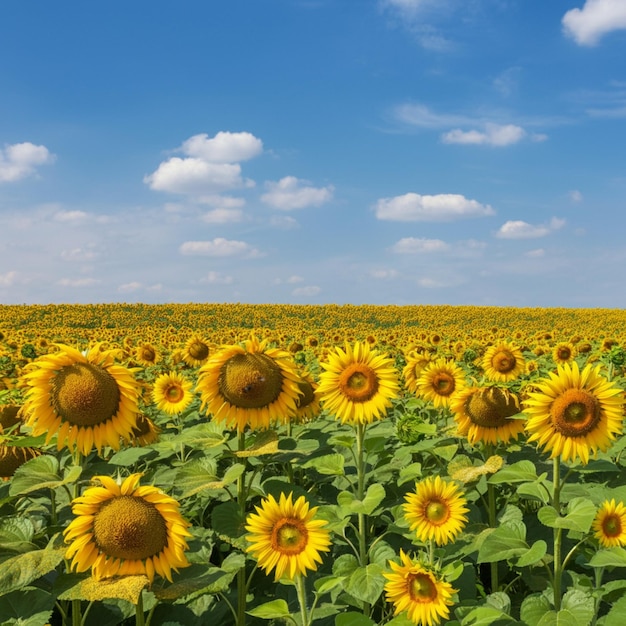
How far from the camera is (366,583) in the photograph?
12.0 feet

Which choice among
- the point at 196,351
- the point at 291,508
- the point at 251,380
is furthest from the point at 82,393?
the point at 196,351

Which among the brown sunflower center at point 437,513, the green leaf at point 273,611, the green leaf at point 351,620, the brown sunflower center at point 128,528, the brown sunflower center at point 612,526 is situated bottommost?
the green leaf at point 273,611

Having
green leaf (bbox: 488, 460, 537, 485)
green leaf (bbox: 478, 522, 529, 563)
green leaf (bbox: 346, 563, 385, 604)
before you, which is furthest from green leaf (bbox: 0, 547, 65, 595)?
green leaf (bbox: 488, 460, 537, 485)

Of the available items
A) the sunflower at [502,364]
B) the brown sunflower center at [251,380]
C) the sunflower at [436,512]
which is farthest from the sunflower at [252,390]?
the sunflower at [502,364]

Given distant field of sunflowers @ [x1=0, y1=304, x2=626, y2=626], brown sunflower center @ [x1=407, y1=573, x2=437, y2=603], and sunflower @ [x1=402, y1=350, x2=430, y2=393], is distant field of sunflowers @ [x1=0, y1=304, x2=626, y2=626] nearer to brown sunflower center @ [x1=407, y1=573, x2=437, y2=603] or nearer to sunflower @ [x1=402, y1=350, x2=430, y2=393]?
brown sunflower center @ [x1=407, y1=573, x2=437, y2=603]

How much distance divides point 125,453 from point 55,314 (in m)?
45.3

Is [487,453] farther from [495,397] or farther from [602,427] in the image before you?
[602,427]

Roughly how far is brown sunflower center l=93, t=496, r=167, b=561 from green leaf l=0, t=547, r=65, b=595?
9.3 inches

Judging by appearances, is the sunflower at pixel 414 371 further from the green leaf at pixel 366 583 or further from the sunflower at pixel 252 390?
the green leaf at pixel 366 583

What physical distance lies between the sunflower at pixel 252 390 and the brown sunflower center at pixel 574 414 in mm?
1707

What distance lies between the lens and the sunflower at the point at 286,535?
3264 millimetres

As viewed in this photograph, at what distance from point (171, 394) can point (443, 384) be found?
309 centimetres

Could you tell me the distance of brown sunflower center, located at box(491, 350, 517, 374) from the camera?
8.76 meters

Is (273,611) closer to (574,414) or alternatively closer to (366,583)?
(366,583)
